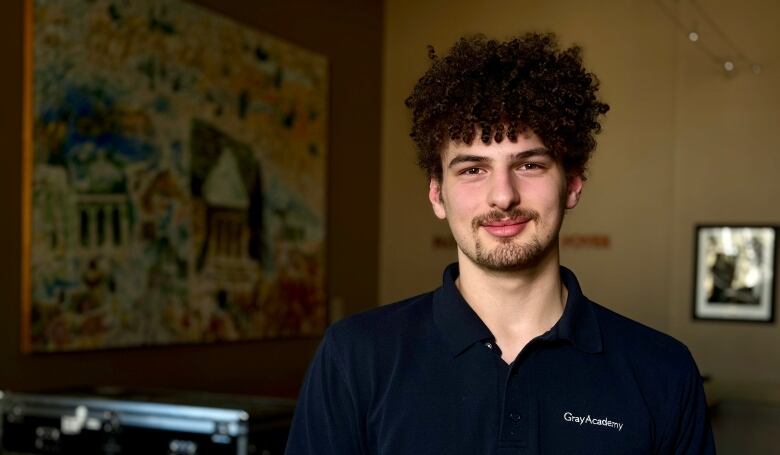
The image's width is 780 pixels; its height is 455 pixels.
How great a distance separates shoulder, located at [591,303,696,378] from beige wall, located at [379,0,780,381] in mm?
4067

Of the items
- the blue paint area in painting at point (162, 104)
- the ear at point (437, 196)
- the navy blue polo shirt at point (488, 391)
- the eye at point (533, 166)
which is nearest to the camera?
the navy blue polo shirt at point (488, 391)

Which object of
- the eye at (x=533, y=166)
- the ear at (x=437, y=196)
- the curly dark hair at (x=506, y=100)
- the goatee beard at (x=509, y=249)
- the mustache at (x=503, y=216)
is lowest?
the goatee beard at (x=509, y=249)

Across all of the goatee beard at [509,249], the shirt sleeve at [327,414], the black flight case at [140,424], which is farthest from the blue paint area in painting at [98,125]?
the goatee beard at [509,249]

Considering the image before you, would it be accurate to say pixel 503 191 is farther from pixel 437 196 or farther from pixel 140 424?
pixel 140 424

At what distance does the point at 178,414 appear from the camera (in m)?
2.97

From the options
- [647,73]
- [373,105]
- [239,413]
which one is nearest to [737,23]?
[647,73]

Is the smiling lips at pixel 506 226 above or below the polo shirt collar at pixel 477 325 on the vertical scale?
above

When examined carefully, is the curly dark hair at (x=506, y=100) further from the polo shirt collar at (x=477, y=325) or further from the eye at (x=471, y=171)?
the polo shirt collar at (x=477, y=325)

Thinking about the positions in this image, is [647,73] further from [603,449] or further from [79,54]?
[603,449]

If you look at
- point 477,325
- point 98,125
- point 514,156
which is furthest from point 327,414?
point 98,125

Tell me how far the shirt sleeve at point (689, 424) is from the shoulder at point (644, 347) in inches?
0.7

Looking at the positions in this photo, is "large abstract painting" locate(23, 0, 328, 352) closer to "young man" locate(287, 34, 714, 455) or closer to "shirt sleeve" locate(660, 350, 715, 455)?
"young man" locate(287, 34, 714, 455)

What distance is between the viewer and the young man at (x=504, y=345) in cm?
151

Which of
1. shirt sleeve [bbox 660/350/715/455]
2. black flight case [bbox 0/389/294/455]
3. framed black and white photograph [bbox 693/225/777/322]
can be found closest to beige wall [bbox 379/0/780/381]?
framed black and white photograph [bbox 693/225/777/322]
